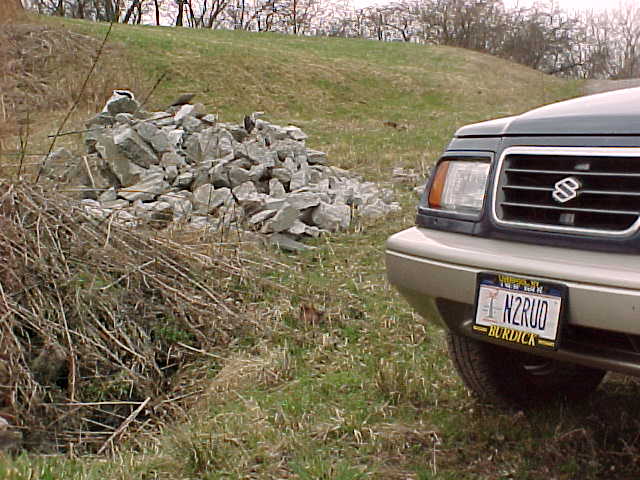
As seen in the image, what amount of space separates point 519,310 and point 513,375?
0.86m

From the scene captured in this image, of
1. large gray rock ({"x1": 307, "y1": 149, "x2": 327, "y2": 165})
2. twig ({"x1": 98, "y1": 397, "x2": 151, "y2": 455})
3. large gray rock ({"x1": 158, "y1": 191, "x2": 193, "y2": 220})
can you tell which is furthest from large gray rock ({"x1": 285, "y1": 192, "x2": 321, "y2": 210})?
twig ({"x1": 98, "y1": 397, "x2": 151, "y2": 455})

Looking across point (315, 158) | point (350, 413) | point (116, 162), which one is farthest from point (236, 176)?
point (350, 413)

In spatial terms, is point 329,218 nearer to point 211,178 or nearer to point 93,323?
point 211,178

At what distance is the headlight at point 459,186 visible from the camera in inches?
96.3

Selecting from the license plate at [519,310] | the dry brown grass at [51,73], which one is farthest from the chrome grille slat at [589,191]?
the dry brown grass at [51,73]

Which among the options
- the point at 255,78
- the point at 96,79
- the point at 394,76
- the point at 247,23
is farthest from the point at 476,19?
the point at 96,79

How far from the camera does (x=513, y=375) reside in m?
2.92

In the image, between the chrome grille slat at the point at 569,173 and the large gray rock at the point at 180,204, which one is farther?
the large gray rock at the point at 180,204

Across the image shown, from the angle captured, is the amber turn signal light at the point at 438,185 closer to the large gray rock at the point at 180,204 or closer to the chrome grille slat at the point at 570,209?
the chrome grille slat at the point at 570,209

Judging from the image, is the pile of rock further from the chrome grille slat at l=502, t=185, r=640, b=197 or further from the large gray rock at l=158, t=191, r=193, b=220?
the chrome grille slat at l=502, t=185, r=640, b=197

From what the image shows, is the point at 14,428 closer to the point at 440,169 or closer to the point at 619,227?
the point at 440,169

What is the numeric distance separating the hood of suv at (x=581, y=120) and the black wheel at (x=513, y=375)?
0.81 metres

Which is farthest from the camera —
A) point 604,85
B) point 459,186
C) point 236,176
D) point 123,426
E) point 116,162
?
point 604,85

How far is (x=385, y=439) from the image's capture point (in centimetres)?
279
